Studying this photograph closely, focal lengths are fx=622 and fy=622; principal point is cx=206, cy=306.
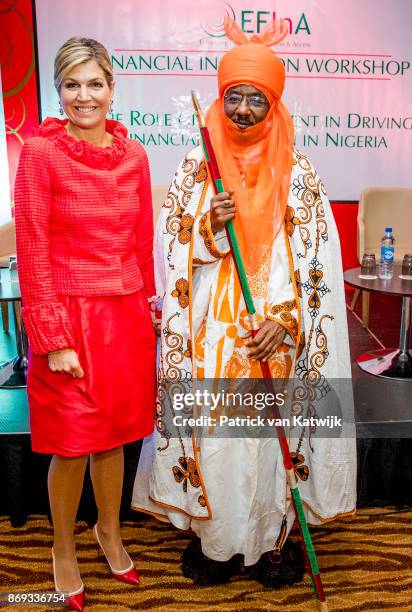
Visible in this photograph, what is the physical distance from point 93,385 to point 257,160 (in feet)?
2.61

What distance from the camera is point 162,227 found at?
1.92 metres

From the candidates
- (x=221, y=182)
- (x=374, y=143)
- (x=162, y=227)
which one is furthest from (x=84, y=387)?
(x=374, y=143)

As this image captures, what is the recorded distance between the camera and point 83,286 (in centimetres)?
172

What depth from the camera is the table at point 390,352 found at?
323 cm

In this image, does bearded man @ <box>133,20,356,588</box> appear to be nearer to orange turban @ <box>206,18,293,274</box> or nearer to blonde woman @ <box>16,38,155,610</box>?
orange turban @ <box>206,18,293,274</box>

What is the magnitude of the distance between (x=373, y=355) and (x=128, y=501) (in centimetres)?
186

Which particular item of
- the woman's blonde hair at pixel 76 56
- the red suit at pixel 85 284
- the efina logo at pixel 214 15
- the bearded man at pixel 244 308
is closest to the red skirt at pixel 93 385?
the red suit at pixel 85 284

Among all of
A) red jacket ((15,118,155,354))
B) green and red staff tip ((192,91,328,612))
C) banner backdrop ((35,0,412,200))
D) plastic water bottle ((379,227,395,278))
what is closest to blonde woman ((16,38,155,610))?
red jacket ((15,118,155,354))

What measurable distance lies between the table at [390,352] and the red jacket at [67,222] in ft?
5.94

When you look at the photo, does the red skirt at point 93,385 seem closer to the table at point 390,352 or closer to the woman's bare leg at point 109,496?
the woman's bare leg at point 109,496

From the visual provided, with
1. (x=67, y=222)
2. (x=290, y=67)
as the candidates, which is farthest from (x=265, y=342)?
(x=290, y=67)

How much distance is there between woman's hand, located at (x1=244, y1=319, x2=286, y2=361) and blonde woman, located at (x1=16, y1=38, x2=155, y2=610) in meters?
0.35

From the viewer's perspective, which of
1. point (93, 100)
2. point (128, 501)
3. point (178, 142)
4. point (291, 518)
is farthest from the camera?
point (178, 142)

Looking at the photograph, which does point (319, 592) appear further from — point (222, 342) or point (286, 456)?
point (222, 342)
